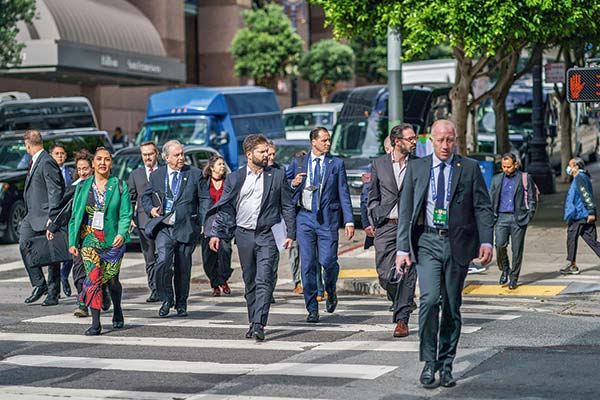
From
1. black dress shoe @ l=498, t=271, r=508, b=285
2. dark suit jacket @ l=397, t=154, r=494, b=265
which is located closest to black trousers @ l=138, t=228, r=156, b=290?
black dress shoe @ l=498, t=271, r=508, b=285

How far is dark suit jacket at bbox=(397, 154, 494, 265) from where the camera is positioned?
8992 mm

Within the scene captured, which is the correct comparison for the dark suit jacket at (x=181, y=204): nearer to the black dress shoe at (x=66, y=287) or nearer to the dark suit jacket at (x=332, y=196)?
the dark suit jacket at (x=332, y=196)

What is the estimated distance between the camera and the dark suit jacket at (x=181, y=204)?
13320 millimetres

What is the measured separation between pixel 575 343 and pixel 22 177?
14672 millimetres

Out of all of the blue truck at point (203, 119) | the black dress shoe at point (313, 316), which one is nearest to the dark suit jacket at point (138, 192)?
the black dress shoe at point (313, 316)

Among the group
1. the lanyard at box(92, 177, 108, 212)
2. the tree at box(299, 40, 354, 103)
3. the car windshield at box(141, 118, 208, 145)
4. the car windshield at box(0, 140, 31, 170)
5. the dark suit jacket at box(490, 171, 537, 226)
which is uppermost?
the tree at box(299, 40, 354, 103)

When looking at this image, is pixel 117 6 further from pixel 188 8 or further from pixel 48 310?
pixel 48 310

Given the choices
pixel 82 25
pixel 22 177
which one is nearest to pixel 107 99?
pixel 82 25

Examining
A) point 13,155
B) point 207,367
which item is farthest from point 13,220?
point 207,367

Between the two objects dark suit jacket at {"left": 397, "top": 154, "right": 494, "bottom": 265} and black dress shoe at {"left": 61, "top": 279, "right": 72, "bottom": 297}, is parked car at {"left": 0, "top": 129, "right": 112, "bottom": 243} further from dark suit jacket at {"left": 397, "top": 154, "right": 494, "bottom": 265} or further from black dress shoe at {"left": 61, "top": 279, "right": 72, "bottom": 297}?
dark suit jacket at {"left": 397, "top": 154, "right": 494, "bottom": 265}

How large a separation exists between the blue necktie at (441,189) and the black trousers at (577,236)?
28.3 feet

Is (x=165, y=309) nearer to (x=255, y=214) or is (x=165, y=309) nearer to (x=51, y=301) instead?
(x=51, y=301)

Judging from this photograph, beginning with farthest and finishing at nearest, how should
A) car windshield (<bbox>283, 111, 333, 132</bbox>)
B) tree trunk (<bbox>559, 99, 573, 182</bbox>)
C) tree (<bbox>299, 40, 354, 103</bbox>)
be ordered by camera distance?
tree (<bbox>299, 40, 354, 103</bbox>)
car windshield (<bbox>283, 111, 333, 132</bbox>)
tree trunk (<bbox>559, 99, 573, 182</bbox>)

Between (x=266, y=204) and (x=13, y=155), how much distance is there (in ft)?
44.2
